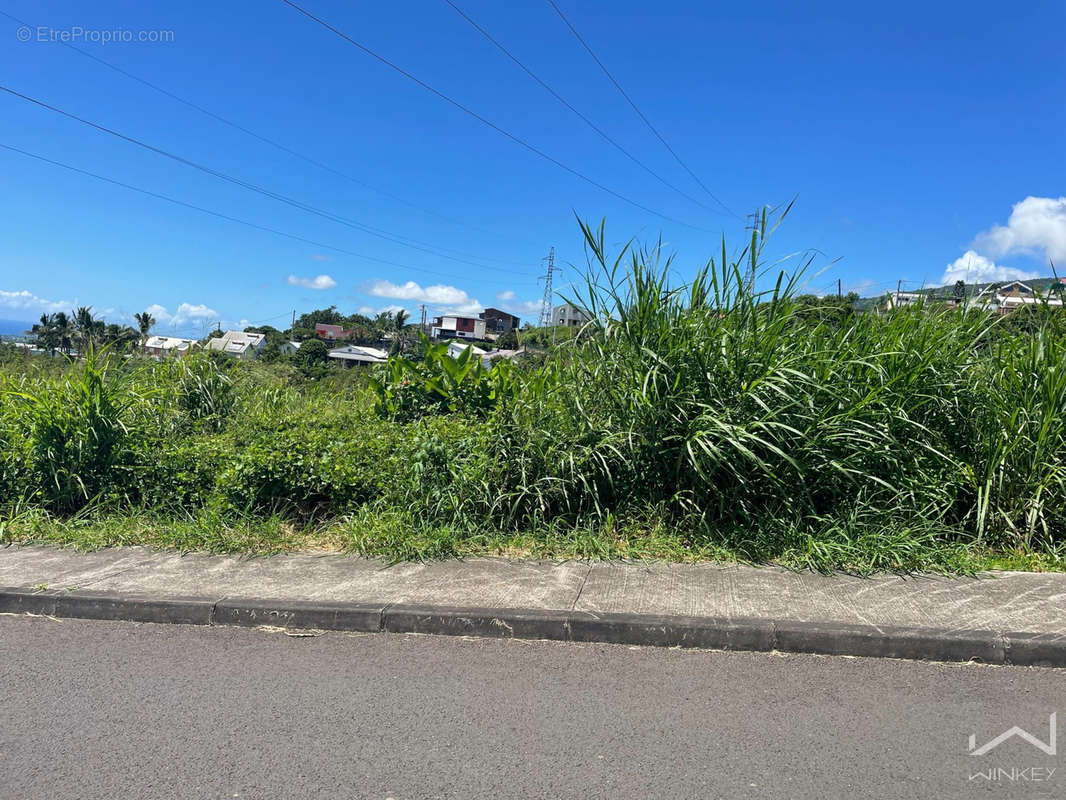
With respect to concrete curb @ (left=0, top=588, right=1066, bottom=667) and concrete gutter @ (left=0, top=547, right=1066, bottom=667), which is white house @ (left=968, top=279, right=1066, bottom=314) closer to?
concrete gutter @ (left=0, top=547, right=1066, bottom=667)

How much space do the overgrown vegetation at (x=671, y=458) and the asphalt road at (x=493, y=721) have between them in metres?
1.29

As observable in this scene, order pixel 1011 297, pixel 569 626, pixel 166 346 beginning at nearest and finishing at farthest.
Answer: pixel 569 626
pixel 1011 297
pixel 166 346

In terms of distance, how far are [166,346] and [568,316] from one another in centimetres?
561

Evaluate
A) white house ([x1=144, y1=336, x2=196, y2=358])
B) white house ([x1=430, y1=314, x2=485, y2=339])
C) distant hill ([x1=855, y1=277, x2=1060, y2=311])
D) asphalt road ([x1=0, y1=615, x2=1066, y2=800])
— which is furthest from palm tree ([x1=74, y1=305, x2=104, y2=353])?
white house ([x1=430, y1=314, x2=485, y2=339])

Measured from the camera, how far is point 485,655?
12.9 feet

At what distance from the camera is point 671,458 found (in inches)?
213

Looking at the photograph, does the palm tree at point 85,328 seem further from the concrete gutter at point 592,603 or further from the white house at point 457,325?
the white house at point 457,325

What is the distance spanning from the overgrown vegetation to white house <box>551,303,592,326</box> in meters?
0.11

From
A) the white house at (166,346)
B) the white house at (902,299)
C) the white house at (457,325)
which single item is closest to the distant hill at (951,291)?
the white house at (902,299)

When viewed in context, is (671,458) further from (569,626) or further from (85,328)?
(85,328)

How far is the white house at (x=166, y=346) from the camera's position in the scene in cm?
839

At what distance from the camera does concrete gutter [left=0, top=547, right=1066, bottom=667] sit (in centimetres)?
383

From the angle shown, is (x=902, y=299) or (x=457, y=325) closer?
(x=902, y=299)

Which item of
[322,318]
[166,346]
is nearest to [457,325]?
[322,318]
